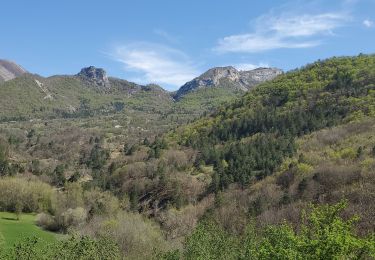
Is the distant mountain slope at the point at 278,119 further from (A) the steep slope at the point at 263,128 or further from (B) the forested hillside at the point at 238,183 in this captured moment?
(B) the forested hillside at the point at 238,183

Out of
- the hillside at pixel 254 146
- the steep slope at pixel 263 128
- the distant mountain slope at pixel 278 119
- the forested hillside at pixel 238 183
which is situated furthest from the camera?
the distant mountain slope at pixel 278 119

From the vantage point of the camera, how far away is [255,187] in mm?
Answer: 102438

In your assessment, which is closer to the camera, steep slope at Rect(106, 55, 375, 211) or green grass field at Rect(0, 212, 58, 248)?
green grass field at Rect(0, 212, 58, 248)

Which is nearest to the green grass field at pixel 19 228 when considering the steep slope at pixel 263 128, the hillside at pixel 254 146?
the hillside at pixel 254 146

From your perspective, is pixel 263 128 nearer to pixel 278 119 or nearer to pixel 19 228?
pixel 278 119

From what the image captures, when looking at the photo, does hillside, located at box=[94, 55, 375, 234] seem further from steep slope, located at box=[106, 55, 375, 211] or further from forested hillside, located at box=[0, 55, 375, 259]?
forested hillside, located at box=[0, 55, 375, 259]

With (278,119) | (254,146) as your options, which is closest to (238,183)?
(254,146)

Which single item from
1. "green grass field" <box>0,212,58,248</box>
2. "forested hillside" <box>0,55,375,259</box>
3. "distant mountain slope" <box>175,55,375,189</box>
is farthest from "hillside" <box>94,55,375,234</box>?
"green grass field" <box>0,212,58,248</box>

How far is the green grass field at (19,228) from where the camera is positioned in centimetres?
8300

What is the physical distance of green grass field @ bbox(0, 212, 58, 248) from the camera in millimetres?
83000

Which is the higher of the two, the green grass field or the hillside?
the hillside

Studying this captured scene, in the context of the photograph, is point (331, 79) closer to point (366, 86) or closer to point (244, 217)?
point (366, 86)

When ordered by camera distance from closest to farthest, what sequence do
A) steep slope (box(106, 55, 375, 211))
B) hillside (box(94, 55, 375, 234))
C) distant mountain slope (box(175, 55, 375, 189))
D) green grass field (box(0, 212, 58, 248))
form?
green grass field (box(0, 212, 58, 248))
hillside (box(94, 55, 375, 234))
steep slope (box(106, 55, 375, 211))
distant mountain slope (box(175, 55, 375, 189))

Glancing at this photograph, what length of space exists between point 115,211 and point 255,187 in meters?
29.4
